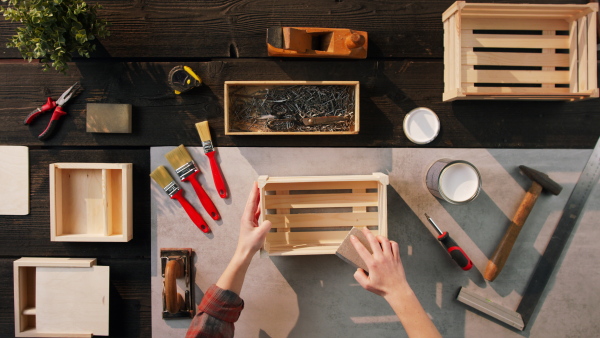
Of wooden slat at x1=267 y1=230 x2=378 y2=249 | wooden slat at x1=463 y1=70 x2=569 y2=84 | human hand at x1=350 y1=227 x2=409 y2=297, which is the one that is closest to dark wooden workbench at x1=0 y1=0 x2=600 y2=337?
wooden slat at x1=463 y1=70 x2=569 y2=84

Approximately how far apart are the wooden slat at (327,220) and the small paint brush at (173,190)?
1.22 ft

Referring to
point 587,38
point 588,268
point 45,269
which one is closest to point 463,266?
point 588,268

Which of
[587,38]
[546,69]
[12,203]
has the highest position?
[587,38]

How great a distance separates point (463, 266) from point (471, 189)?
13.3 inches

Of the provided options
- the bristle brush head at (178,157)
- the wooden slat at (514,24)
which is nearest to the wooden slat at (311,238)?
the bristle brush head at (178,157)

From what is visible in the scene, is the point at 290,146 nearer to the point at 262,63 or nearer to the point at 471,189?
the point at 262,63

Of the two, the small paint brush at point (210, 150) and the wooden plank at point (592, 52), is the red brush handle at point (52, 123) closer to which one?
the small paint brush at point (210, 150)

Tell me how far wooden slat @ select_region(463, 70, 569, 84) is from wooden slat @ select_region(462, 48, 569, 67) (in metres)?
0.03

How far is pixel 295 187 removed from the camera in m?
1.47

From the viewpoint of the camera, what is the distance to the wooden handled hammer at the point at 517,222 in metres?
1.50

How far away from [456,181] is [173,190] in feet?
3.93

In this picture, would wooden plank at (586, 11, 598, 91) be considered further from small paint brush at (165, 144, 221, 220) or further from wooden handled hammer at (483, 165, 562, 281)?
small paint brush at (165, 144, 221, 220)

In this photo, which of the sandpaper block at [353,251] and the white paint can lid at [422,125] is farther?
the white paint can lid at [422,125]

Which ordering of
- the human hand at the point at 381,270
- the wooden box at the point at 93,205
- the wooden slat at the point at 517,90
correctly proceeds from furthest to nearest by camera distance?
the wooden box at the point at 93,205 → the wooden slat at the point at 517,90 → the human hand at the point at 381,270
